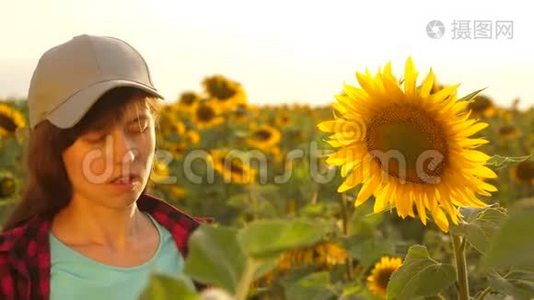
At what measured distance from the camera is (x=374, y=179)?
1145 mm

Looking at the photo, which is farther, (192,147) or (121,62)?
(192,147)

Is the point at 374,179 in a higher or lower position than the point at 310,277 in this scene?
higher

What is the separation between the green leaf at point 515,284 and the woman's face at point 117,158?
53cm

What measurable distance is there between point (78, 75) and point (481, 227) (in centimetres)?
71

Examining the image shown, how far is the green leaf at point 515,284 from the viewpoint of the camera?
2.82ft

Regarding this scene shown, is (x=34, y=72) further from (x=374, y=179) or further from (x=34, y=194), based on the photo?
(x=374, y=179)

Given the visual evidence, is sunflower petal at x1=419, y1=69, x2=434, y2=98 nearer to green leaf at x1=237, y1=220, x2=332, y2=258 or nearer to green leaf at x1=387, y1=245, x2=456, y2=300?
green leaf at x1=387, y1=245, x2=456, y2=300

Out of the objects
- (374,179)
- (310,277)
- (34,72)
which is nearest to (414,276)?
(374,179)

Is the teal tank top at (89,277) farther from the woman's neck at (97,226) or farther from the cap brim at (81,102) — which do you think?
the cap brim at (81,102)

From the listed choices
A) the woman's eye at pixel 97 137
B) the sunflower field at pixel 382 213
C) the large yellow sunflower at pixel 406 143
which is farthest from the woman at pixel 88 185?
the large yellow sunflower at pixel 406 143

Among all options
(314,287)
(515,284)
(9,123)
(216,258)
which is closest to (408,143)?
(515,284)

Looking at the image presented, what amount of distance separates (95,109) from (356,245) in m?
1.01

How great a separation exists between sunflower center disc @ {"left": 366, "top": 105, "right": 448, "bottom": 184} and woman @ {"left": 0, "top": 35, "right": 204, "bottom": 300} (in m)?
0.33

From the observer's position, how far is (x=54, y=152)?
4.45 feet
